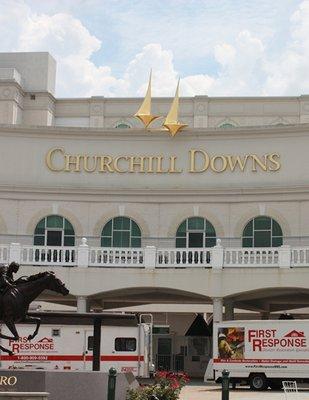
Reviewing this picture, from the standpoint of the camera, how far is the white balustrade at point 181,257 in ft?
105

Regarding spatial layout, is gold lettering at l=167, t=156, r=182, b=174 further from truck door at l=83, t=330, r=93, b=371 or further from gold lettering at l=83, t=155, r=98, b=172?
Result: truck door at l=83, t=330, r=93, b=371

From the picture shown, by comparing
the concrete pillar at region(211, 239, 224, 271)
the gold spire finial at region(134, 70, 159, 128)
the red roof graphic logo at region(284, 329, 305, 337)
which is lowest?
the red roof graphic logo at region(284, 329, 305, 337)

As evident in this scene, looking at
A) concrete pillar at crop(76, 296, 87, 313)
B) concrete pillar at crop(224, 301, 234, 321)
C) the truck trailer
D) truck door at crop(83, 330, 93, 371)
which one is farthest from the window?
concrete pillar at crop(224, 301, 234, 321)

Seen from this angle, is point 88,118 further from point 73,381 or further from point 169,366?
point 73,381

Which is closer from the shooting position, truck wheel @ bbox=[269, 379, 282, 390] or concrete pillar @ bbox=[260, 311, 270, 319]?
truck wheel @ bbox=[269, 379, 282, 390]

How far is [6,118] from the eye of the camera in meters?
55.8

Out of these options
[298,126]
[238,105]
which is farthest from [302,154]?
[238,105]

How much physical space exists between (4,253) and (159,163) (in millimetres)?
8848

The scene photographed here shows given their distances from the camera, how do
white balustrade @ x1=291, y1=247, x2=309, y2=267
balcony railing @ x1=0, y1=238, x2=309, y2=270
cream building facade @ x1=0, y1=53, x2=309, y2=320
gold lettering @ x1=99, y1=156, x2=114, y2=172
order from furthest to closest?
gold lettering @ x1=99, y1=156, x2=114, y2=172
cream building facade @ x1=0, y1=53, x2=309, y2=320
balcony railing @ x1=0, y1=238, x2=309, y2=270
white balustrade @ x1=291, y1=247, x2=309, y2=267

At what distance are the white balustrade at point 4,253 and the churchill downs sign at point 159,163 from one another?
664cm

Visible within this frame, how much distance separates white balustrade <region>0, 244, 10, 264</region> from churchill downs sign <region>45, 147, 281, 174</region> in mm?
6645

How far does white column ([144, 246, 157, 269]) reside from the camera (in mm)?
32094

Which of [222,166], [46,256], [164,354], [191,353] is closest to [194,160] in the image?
[222,166]

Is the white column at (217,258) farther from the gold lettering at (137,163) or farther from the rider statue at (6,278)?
the rider statue at (6,278)
